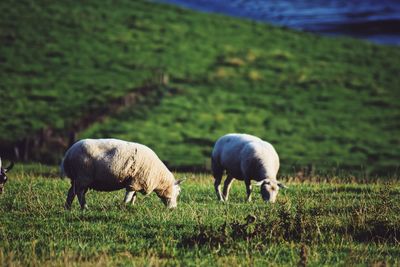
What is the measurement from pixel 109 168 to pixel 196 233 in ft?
9.35

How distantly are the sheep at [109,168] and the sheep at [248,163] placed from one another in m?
2.09

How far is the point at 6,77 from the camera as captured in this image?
4666 cm

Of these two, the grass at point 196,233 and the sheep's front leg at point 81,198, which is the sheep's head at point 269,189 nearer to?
the grass at point 196,233

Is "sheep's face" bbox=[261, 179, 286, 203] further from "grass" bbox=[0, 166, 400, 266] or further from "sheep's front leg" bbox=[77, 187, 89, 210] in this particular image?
"sheep's front leg" bbox=[77, 187, 89, 210]

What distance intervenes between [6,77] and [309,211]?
39.5 m

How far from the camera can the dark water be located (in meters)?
69.4

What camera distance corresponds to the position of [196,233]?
960 cm

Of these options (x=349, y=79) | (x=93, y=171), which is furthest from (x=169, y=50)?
(x=93, y=171)

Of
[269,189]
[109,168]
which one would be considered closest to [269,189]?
[269,189]

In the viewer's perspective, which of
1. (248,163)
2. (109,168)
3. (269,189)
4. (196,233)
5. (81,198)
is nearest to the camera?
(196,233)

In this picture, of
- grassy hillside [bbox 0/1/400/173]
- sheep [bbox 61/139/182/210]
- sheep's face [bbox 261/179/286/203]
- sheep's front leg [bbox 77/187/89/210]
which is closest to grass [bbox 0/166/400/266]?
sheep's front leg [bbox 77/187/89/210]

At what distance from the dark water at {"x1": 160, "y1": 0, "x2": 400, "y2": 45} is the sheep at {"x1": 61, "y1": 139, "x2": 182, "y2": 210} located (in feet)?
188

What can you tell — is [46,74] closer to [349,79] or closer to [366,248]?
[349,79]

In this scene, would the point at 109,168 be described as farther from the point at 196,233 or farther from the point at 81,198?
the point at 196,233
